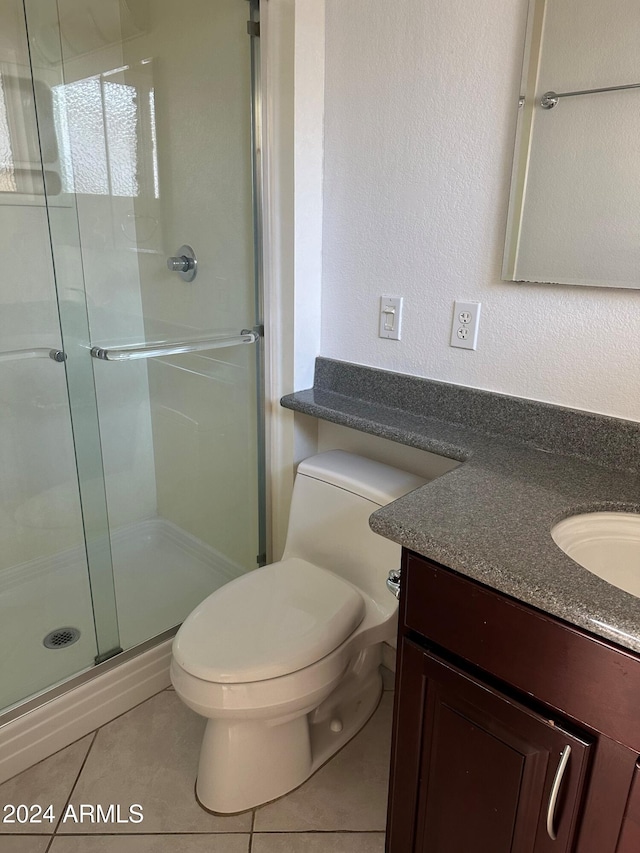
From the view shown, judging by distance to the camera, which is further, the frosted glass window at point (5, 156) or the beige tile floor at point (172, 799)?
the frosted glass window at point (5, 156)

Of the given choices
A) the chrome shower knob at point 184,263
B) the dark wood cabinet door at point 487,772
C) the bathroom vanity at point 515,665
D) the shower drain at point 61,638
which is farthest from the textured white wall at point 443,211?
the shower drain at point 61,638

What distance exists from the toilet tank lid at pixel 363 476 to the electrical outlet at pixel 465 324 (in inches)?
13.9

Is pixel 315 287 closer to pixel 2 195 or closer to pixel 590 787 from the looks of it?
pixel 2 195

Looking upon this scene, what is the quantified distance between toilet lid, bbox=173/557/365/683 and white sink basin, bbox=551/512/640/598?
0.58 meters

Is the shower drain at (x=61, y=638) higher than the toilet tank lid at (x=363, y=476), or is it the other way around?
the toilet tank lid at (x=363, y=476)

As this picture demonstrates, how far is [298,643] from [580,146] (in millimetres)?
1167

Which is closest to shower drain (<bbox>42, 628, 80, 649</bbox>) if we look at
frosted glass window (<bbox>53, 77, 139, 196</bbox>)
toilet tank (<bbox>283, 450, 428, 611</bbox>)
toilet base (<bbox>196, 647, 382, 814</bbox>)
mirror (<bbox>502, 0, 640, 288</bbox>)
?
toilet base (<bbox>196, 647, 382, 814</bbox>)

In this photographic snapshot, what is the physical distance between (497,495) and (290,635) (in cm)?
57

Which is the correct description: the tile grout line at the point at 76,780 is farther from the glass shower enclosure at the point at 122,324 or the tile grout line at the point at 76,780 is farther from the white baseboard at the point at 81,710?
the glass shower enclosure at the point at 122,324

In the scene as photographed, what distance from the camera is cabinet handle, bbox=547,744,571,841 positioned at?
0.79 metres

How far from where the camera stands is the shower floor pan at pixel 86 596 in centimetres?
168

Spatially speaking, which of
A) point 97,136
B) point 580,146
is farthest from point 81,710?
point 580,146

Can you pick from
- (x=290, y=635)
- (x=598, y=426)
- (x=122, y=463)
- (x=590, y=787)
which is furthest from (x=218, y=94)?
(x=590, y=787)

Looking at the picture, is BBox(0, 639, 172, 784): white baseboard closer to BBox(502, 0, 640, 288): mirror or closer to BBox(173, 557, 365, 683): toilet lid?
BBox(173, 557, 365, 683): toilet lid
